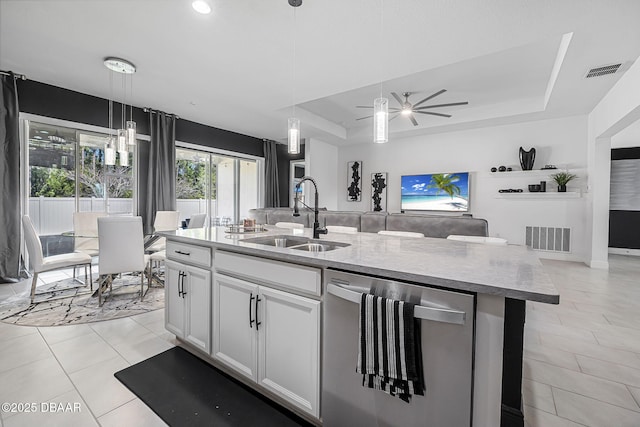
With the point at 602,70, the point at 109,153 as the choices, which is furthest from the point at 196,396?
the point at 602,70

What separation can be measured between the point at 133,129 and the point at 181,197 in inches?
117

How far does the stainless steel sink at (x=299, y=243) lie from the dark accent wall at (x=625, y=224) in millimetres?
7339

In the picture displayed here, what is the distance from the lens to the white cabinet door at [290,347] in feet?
4.33

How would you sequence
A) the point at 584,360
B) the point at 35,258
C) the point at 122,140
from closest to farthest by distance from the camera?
1. the point at 584,360
2. the point at 35,258
3. the point at 122,140

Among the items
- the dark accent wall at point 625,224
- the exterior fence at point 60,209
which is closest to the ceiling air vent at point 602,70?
the dark accent wall at point 625,224

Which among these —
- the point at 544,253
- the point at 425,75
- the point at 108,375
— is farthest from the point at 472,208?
the point at 108,375

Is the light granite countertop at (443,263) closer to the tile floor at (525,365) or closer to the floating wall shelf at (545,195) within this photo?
the tile floor at (525,365)

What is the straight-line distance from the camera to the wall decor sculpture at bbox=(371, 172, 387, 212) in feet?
23.7

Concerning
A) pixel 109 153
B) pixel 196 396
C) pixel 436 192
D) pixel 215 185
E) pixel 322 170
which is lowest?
pixel 196 396

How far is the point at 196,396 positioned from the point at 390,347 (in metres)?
1.28

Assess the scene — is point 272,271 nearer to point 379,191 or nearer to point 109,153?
point 109,153

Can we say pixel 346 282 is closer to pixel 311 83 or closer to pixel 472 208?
pixel 311 83

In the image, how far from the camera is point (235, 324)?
1.67 metres

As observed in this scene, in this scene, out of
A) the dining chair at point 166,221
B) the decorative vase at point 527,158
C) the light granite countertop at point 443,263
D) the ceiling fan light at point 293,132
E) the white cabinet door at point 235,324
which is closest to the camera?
the light granite countertop at point 443,263
